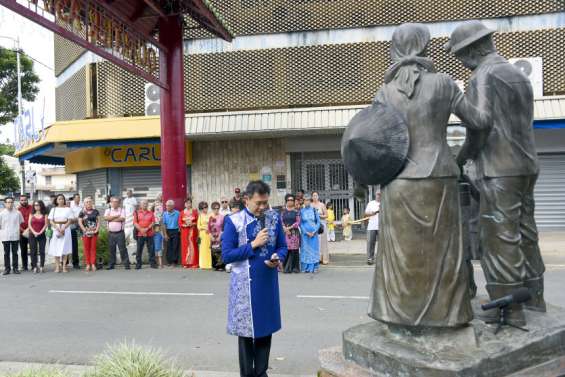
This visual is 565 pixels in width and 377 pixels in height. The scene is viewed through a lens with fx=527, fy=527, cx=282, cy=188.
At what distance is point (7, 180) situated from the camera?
29844 mm

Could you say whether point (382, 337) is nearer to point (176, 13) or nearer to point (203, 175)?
point (176, 13)

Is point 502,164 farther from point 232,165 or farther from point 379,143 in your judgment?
point 232,165

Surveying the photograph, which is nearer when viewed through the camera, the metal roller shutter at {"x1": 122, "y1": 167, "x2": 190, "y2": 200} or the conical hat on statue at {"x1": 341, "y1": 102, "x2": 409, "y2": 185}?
the conical hat on statue at {"x1": 341, "y1": 102, "x2": 409, "y2": 185}

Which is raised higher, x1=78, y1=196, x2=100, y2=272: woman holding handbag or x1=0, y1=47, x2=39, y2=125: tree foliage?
x1=0, y1=47, x2=39, y2=125: tree foliage

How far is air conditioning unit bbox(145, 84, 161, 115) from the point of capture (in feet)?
58.8

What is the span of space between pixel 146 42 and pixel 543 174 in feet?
42.3

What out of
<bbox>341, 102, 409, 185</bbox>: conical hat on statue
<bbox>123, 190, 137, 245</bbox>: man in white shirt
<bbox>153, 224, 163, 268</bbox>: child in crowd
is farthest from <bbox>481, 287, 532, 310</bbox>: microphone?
<bbox>123, 190, 137, 245</bbox>: man in white shirt

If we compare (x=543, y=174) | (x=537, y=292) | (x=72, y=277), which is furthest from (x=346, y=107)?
(x=537, y=292)

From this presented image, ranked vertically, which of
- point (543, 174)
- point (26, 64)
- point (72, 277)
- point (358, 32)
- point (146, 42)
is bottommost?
point (72, 277)

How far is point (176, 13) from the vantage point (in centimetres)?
1332

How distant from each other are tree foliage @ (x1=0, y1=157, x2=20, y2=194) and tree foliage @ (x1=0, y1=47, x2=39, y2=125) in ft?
8.90

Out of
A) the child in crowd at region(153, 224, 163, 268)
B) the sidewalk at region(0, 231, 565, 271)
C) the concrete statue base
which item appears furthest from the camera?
the sidewalk at region(0, 231, 565, 271)

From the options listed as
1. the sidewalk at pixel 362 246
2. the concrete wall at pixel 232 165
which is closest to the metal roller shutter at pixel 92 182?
the sidewalk at pixel 362 246

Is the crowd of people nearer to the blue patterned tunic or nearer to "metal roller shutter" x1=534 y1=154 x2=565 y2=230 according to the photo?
the blue patterned tunic
